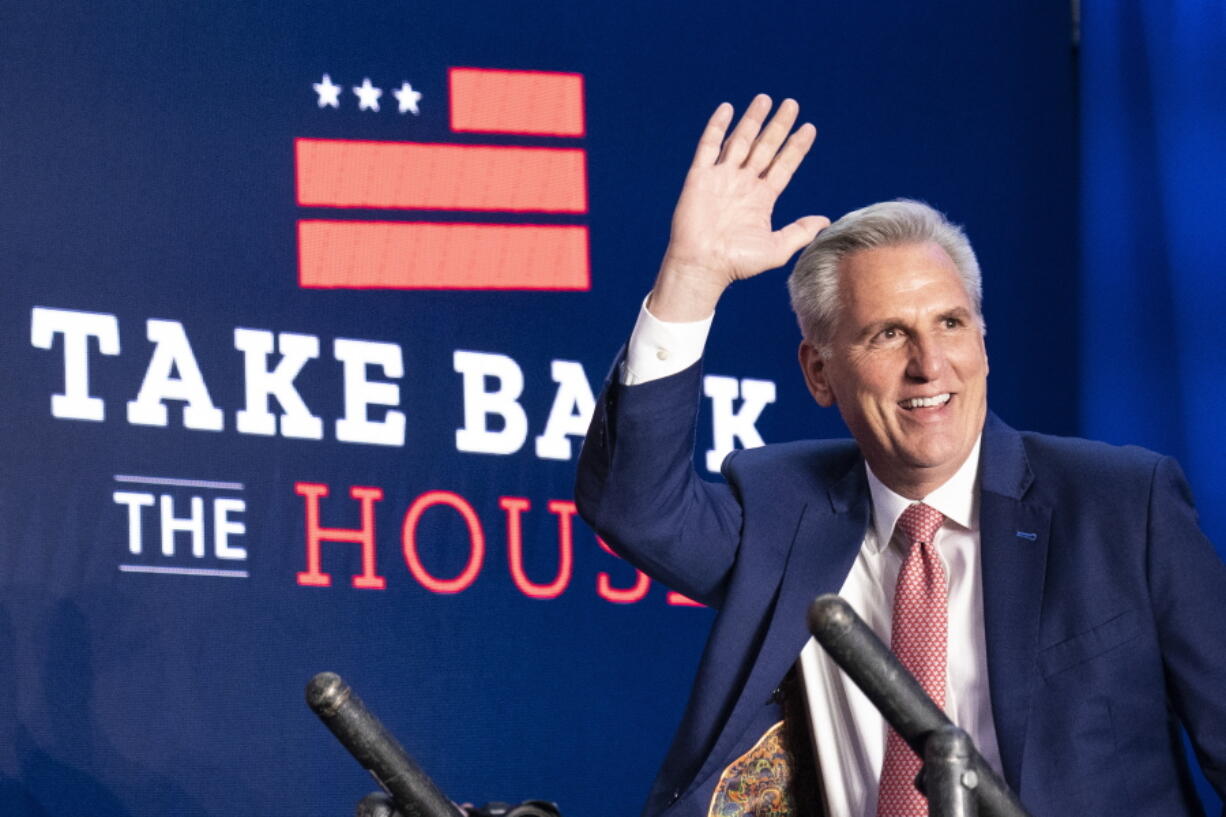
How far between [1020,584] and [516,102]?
2.10 metres

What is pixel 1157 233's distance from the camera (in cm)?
362

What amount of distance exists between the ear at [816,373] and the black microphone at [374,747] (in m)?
1.10

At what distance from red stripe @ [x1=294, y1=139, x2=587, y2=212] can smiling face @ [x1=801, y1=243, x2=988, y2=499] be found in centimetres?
169

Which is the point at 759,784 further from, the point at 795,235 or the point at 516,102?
the point at 516,102

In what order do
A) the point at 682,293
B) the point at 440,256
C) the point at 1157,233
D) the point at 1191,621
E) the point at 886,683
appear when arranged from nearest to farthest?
the point at 886,683 < the point at 1191,621 < the point at 682,293 < the point at 440,256 < the point at 1157,233

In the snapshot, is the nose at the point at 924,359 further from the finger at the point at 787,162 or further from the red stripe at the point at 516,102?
the red stripe at the point at 516,102

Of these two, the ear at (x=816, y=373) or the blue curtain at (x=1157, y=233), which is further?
the blue curtain at (x=1157, y=233)

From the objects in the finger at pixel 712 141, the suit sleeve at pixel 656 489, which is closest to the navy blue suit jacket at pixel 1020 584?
the suit sleeve at pixel 656 489

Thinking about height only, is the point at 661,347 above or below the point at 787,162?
below

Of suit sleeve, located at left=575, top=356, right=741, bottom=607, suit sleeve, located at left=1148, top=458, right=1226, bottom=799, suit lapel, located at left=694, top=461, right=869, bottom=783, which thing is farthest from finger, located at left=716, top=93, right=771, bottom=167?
suit sleeve, located at left=1148, top=458, right=1226, bottom=799

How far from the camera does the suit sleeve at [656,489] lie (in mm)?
1814

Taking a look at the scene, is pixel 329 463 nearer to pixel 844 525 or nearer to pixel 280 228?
pixel 280 228

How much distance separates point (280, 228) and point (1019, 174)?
1.79 m

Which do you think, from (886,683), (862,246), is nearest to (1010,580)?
(862,246)
